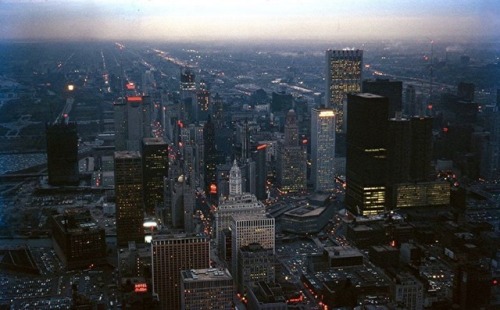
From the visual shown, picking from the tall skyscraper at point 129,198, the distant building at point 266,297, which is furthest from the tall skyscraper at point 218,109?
the distant building at point 266,297

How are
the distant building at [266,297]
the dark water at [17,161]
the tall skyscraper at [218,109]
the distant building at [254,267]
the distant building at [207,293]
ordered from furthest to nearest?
the tall skyscraper at [218,109]
the dark water at [17,161]
the distant building at [254,267]
the distant building at [266,297]
the distant building at [207,293]

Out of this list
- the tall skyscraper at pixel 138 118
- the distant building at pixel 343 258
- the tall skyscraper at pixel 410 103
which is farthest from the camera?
the tall skyscraper at pixel 138 118

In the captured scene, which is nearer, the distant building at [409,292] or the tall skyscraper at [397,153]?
the distant building at [409,292]

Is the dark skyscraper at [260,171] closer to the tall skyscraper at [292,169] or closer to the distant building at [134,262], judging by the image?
the tall skyscraper at [292,169]

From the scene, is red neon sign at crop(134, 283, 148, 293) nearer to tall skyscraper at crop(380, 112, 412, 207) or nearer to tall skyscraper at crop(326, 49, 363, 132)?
tall skyscraper at crop(380, 112, 412, 207)

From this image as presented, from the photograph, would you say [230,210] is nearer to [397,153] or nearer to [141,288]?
[141,288]

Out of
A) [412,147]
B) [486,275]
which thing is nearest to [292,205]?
[412,147]
